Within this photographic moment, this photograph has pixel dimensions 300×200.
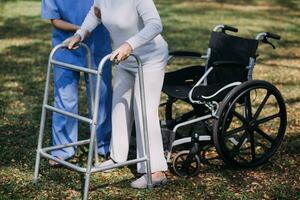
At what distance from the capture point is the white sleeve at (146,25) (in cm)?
396

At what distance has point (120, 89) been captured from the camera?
4598 mm

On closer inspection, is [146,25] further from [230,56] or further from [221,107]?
[230,56]

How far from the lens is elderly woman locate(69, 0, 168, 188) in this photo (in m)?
4.03

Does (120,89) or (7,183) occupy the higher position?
(120,89)

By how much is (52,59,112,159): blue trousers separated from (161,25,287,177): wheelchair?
0.51 meters

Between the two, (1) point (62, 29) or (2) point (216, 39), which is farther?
(2) point (216, 39)

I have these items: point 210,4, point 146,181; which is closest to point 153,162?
point 146,181

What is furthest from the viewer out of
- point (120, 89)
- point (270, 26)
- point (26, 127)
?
point (270, 26)

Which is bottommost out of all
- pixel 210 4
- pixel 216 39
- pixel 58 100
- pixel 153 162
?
pixel 210 4

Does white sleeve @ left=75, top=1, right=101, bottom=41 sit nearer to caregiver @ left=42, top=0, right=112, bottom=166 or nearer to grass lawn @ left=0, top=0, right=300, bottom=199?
caregiver @ left=42, top=0, right=112, bottom=166

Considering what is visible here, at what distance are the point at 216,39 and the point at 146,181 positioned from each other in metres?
1.57

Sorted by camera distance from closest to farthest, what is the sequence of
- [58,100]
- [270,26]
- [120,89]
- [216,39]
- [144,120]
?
[144,120] < [120,89] < [58,100] < [216,39] < [270,26]

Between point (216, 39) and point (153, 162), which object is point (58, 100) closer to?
point (153, 162)

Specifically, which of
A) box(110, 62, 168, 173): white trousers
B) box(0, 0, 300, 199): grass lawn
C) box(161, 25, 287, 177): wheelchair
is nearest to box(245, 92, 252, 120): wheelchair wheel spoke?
box(161, 25, 287, 177): wheelchair
